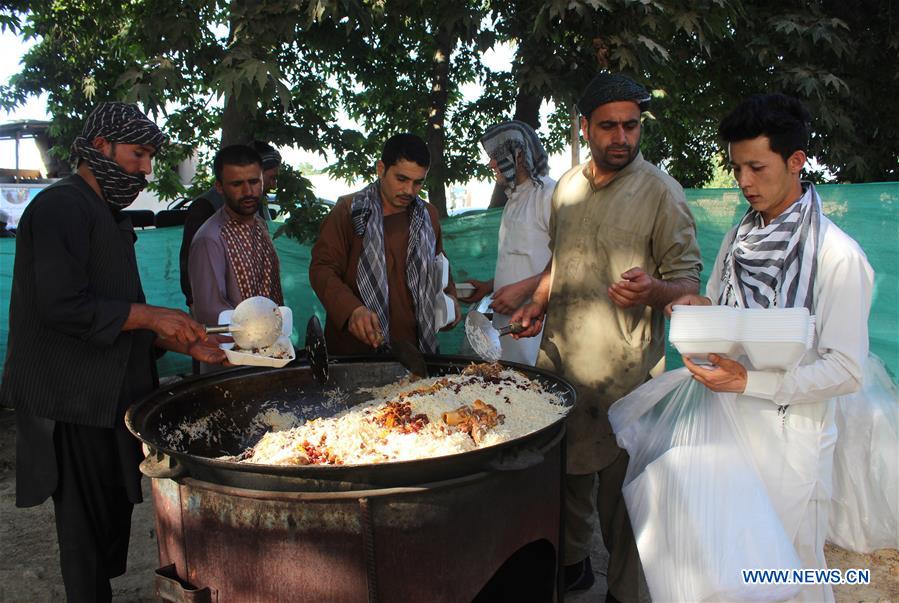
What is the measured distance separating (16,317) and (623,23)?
360 centimetres

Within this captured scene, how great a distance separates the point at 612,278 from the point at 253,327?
1377mm

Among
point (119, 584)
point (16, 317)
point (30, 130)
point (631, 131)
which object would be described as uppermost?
point (30, 130)

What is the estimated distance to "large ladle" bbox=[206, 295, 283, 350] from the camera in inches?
92.0

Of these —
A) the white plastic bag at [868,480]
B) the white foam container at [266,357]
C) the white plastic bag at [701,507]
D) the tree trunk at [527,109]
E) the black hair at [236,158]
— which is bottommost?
the white plastic bag at [868,480]

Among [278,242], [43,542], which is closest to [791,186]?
[43,542]

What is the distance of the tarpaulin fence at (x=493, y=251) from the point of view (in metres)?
4.50

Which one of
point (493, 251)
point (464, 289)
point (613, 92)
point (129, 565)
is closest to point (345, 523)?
point (613, 92)

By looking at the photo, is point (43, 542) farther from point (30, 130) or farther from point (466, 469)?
point (30, 130)

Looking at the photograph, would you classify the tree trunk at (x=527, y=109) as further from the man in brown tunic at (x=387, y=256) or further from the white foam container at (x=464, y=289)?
the man in brown tunic at (x=387, y=256)

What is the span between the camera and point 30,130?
1493 centimetres

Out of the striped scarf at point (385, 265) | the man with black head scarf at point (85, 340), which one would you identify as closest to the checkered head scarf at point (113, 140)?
the man with black head scarf at point (85, 340)

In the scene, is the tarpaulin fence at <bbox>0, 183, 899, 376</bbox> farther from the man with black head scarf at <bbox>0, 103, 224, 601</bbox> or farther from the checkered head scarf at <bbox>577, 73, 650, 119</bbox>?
the man with black head scarf at <bbox>0, 103, 224, 601</bbox>

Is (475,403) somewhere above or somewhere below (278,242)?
below

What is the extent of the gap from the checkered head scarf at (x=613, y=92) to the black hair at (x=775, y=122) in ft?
1.82
